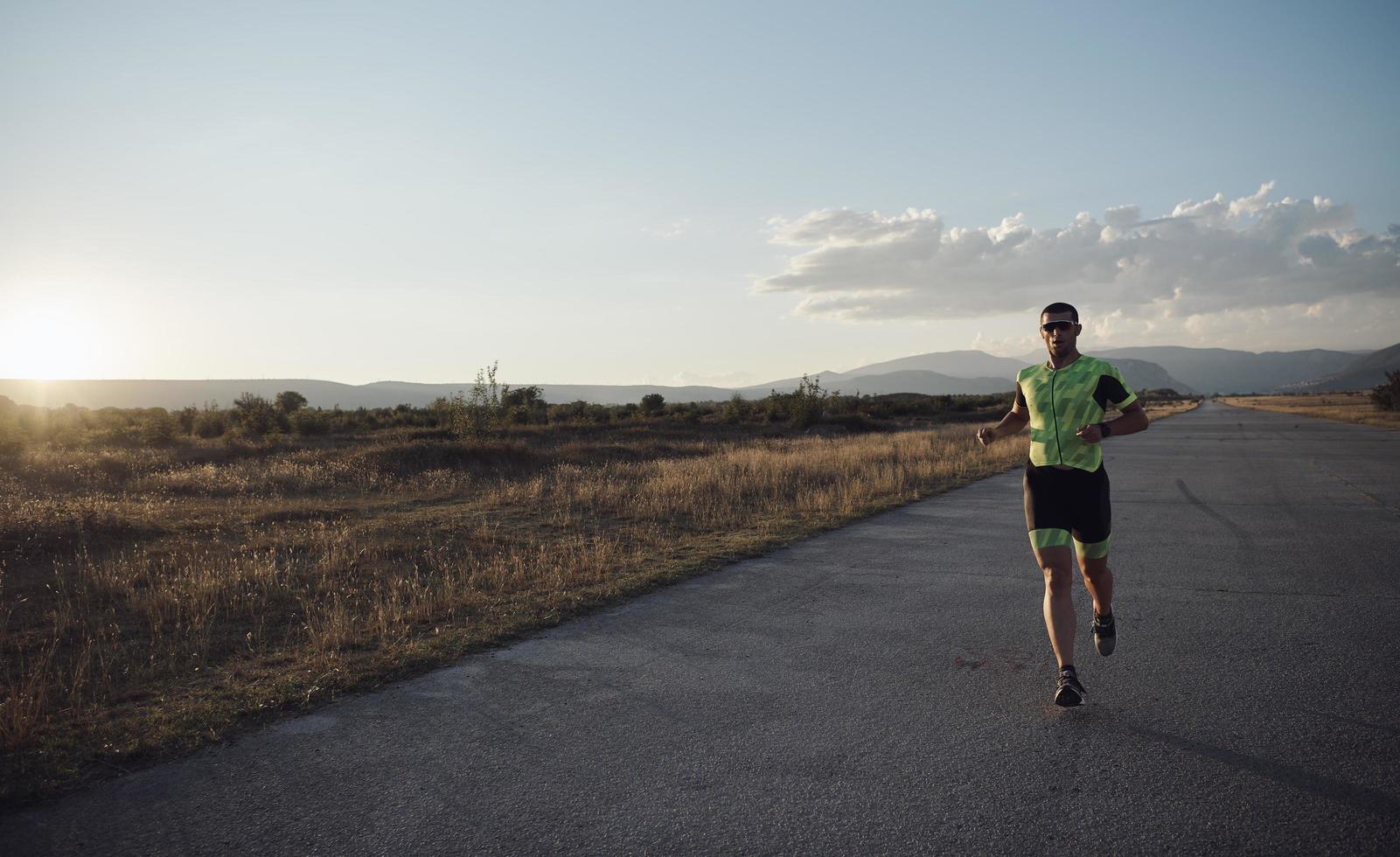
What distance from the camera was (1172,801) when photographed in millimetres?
3223

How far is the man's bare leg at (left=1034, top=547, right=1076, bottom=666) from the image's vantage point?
14.1 ft

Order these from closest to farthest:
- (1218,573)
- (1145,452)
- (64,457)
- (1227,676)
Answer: (1227,676)
(1218,573)
(64,457)
(1145,452)

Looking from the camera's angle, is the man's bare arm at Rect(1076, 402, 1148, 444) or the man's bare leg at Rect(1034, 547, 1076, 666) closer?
the man's bare arm at Rect(1076, 402, 1148, 444)

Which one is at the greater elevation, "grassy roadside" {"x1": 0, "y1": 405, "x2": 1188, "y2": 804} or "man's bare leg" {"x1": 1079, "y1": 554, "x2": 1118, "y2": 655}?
"man's bare leg" {"x1": 1079, "y1": 554, "x2": 1118, "y2": 655}

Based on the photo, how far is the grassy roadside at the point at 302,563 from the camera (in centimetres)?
470

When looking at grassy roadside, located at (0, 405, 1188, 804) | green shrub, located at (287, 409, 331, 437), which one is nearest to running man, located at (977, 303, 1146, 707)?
grassy roadside, located at (0, 405, 1188, 804)

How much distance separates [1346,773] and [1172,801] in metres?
0.87

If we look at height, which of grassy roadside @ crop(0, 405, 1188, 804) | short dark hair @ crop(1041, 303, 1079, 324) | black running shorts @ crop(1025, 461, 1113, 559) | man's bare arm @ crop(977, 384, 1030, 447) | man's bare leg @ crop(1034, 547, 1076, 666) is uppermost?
short dark hair @ crop(1041, 303, 1079, 324)

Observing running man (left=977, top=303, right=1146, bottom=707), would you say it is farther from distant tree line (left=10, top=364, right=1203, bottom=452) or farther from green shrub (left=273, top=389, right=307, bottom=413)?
green shrub (left=273, top=389, right=307, bottom=413)

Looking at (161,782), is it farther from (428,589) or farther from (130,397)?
(130,397)

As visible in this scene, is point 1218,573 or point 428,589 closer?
point 428,589

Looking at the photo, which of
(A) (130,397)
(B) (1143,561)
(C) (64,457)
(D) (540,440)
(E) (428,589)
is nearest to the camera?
(E) (428,589)

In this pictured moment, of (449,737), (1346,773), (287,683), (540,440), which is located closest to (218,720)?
(287,683)

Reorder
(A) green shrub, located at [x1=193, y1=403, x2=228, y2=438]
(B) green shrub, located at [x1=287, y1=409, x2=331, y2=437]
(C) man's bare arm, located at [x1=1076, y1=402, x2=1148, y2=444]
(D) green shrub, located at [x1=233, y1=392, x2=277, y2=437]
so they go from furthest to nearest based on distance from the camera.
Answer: (B) green shrub, located at [x1=287, y1=409, x2=331, y2=437]
(A) green shrub, located at [x1=193, y1=403, x2=228, y2=438]
(D) green shrub, located at [x1=233, y1=392, x2=277, y2=437]
(C) man's bare arm, located at [x1=1076, y1=402, x2=1148, y2=444]
